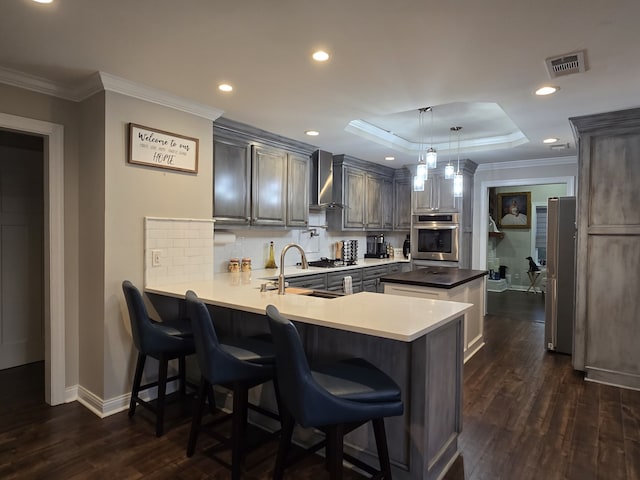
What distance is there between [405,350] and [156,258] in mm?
2020

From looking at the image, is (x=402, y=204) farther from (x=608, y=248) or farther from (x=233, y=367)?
(x=233, y=367)

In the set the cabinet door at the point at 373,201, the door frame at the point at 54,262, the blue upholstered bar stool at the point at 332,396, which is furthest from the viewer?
the cabinet door at the point at 373,201

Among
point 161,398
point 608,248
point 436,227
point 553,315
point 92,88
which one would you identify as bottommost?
point 161,398

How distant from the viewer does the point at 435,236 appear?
563cm

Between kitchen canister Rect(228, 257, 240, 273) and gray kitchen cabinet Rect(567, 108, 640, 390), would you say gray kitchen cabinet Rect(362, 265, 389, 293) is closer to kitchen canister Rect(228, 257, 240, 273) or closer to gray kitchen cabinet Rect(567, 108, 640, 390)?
kitchen canister Rect(228, 257, 240, 273)

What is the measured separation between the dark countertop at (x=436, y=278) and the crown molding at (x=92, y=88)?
7.97 ft

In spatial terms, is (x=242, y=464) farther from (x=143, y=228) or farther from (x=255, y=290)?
(x=143, y=228)

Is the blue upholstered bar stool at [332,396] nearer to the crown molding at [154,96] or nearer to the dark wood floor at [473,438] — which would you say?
the dark wood floor at [473,438]

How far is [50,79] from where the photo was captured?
8.68ft

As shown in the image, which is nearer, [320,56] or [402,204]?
[320,56]

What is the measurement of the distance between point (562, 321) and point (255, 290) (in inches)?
138

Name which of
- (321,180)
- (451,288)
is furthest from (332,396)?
(321,180)

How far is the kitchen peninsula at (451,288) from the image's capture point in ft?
11.2

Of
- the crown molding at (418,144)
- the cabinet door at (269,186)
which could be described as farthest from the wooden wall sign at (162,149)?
the crown molding at (418,144)
